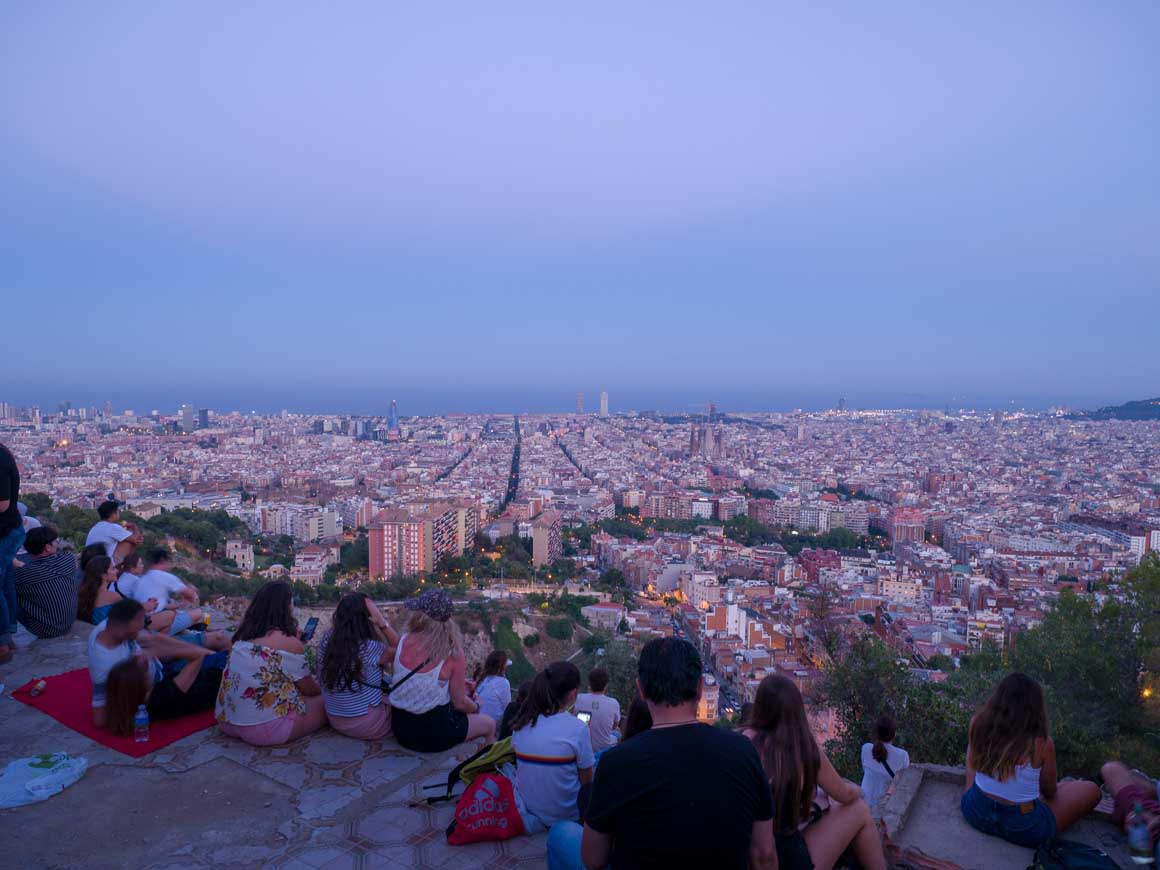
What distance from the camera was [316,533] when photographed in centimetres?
2683

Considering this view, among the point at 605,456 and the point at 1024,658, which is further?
the point at 605,456

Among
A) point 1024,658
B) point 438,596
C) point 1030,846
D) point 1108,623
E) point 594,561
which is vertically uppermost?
point 438,596

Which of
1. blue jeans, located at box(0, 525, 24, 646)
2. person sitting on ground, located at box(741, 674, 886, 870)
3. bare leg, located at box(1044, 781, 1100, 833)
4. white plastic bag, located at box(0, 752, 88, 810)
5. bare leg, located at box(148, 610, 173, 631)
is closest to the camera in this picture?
person sitting on ground, located at box(741, 674, 886, 870)

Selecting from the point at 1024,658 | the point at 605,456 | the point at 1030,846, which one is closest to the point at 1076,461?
the point at 605,456

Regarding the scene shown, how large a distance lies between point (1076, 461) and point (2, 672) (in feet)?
191

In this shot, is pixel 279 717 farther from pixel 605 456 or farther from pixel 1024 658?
pixel 605 456

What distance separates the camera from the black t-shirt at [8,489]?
129 inches

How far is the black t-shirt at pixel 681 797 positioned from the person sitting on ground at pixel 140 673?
2.31 m

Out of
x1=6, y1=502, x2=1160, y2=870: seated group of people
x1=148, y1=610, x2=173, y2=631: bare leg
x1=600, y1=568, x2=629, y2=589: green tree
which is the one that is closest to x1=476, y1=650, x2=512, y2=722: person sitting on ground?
x1=6, y1=502, x2=1160, y2=870: seated group of people

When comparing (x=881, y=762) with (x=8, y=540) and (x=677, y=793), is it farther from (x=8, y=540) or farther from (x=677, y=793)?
(x=8, y=540)

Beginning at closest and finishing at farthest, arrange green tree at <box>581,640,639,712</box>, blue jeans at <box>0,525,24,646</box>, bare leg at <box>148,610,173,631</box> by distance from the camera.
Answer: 1. bare leg at <box>148,610,173,631</box>
2. blue jeans at <box>0,525,24,646</box>
3. green tree at <box>581,640,639,712</box>

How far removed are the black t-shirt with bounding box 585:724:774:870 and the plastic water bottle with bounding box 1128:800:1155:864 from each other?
1.66 meters

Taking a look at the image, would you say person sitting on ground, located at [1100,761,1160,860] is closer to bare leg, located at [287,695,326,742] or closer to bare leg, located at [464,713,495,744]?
bare leg, located at [464,713,495,744]

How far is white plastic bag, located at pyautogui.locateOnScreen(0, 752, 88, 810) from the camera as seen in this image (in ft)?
7.84
